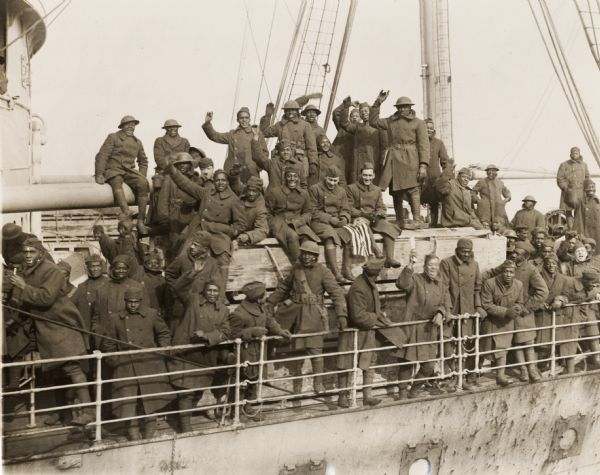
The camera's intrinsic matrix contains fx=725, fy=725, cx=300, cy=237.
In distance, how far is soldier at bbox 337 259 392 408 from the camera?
24.7ft

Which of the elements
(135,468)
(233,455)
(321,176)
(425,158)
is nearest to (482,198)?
(425,158)

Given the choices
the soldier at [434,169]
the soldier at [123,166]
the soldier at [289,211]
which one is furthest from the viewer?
the soldier at [434,169]

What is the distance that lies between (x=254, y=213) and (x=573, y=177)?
21.9 ft

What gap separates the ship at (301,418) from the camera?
6.55 meters

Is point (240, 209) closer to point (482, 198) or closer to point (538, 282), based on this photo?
point (538, 282)

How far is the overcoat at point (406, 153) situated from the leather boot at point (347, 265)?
6.01 feet

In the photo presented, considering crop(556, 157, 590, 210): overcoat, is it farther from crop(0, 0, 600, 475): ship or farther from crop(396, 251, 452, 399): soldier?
crop(396, 251, 452, 399): soldier

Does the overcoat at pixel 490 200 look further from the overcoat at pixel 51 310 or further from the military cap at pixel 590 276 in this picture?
the overcoat at pixel 51 310

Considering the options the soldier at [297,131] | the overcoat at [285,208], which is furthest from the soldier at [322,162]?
the overcoat at [285,208]

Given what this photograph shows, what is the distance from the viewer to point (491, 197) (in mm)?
11625

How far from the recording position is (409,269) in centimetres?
796

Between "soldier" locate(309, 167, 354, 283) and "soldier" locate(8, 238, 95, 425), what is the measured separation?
3.21m

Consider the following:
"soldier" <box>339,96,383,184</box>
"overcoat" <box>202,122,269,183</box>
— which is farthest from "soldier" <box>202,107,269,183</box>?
"soldier" <box>339,96,383,184</box>

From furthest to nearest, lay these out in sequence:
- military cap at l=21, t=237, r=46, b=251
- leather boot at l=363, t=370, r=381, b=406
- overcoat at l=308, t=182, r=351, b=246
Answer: overcoat at l=308, t=182, r=351, b=246 < leather boot at l=363, t=370, r=381, b=406 < military cap at l=21, t=237, r=46, b=251
